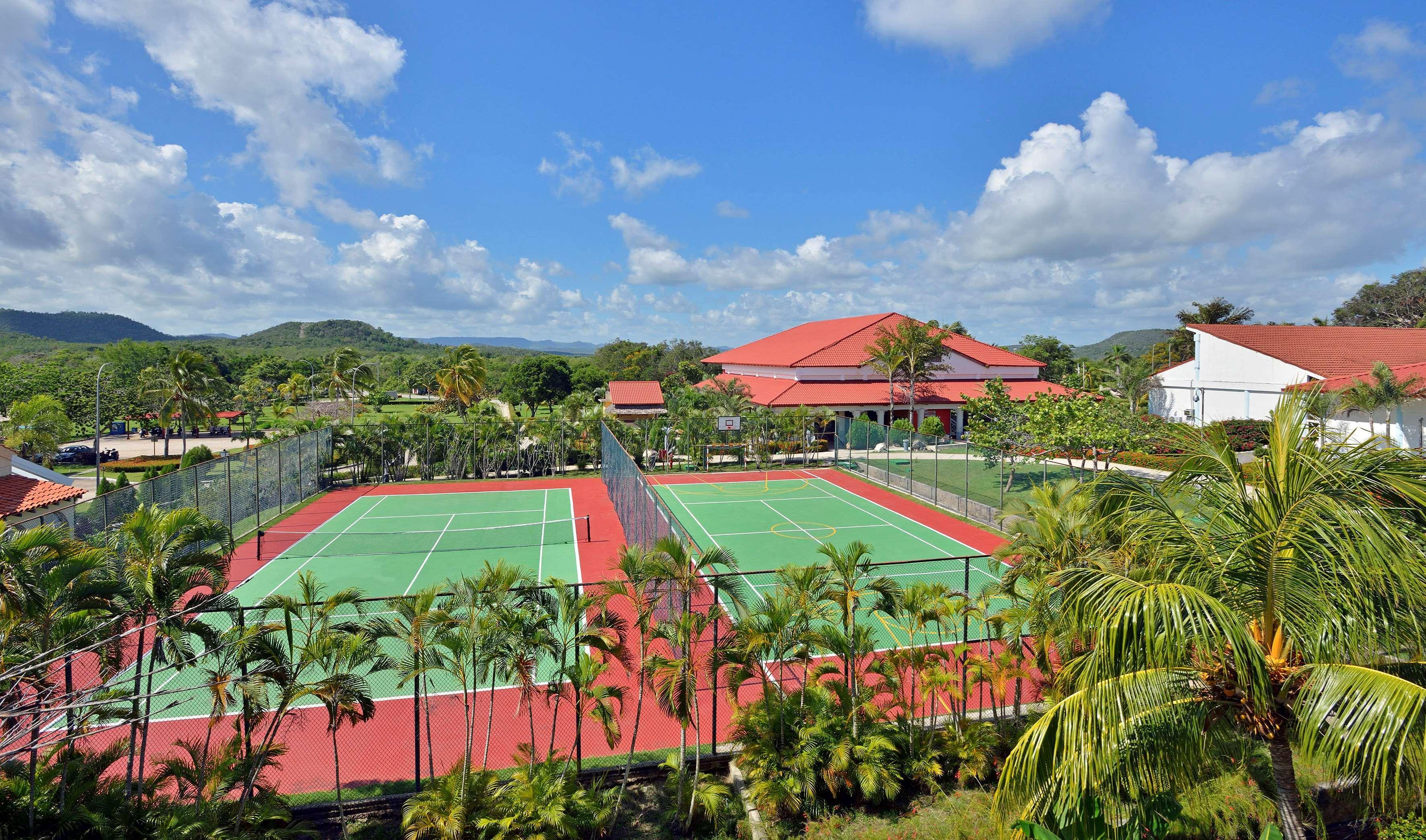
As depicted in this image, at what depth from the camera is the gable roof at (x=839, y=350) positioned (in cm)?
5409

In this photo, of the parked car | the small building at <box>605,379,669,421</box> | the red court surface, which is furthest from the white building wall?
the parked car

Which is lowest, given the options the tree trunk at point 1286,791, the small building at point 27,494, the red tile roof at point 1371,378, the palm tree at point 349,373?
the tree trunk at point 1286,791

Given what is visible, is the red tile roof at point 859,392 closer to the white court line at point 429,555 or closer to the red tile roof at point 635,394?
the red tile roof at point 635,394

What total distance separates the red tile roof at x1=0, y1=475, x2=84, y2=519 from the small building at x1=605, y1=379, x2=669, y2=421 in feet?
114

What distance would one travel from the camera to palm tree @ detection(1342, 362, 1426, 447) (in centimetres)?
3416

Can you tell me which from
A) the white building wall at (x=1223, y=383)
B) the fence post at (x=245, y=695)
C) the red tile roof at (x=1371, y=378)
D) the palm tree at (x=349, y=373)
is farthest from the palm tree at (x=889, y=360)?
the fence post at (x=245, y=695)

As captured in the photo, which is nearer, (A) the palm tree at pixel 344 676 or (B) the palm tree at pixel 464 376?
(A) the palm tree at pixel 344 676

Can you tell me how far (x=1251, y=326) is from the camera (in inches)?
1901

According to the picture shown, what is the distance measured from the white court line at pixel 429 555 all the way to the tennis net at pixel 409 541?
0.05 m

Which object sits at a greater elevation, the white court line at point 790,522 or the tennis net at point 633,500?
the tennis net at point 633,500

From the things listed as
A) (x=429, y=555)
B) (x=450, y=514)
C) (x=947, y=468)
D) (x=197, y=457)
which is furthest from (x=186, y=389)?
(x=947, y=468)

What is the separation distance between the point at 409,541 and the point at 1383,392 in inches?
1701

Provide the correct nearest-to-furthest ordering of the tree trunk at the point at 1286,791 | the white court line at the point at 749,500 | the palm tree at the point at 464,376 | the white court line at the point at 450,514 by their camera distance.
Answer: the tree trunk at the point at 1286,791
the white court line at the point at 450,514
the white court line at the point at 749,500
the palm tree at the point at 464,376

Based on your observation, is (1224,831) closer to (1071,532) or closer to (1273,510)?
(1071,532)
